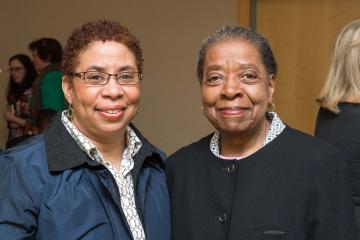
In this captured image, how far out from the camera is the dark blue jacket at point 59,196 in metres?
1.66

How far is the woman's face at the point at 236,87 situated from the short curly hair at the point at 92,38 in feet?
0.91

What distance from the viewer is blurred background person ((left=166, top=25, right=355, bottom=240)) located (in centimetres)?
177

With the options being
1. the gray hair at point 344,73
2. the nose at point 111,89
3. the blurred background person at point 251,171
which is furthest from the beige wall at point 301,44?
the nose at point 111,89

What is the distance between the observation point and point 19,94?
16.5 ft


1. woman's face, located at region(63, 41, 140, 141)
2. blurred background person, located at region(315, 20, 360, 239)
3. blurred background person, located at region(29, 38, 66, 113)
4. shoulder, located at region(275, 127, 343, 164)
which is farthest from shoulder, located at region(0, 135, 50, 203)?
blurred background person, located at region(29, 38, 66, 113)

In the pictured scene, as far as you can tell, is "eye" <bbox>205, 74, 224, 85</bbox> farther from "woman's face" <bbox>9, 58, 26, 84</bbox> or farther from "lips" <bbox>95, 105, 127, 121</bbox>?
"woman's face" <bbox>9, 58, 26, 84</bbox>

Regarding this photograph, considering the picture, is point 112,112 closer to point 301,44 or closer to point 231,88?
point 231,88

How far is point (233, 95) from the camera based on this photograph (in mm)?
1846

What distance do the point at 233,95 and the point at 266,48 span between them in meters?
0.21

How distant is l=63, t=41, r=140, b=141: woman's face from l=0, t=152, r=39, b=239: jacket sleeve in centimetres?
27

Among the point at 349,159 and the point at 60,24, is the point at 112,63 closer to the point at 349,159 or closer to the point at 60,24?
the point at 349,159

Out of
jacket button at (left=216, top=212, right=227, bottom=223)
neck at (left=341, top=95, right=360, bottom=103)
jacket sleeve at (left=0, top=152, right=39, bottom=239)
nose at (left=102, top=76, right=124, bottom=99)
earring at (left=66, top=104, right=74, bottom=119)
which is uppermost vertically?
nose at (left=102, top=76, right=124, bottom=99)

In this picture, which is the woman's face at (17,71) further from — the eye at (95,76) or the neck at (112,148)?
the eye at (95,76)

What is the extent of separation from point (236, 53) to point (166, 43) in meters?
3.13
